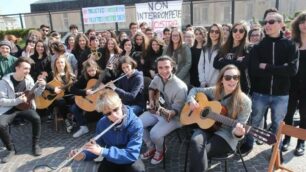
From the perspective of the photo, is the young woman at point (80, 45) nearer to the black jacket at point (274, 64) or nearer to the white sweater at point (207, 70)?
the white sweater at point (207, 70)

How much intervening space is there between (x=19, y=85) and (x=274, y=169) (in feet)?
13.8

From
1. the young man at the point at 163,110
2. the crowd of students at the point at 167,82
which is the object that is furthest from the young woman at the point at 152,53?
the young man at the point at 163,110

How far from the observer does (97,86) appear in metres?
5.73

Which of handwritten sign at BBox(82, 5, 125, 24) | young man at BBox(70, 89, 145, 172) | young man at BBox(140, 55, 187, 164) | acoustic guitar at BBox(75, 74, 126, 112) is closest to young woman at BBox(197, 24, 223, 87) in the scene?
young man at BBox(140, 55, 187, 164)

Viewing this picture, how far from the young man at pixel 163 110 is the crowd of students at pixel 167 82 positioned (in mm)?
14

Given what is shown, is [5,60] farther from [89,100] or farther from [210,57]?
[210,57]

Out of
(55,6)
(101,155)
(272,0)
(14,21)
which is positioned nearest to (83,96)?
(101,155)

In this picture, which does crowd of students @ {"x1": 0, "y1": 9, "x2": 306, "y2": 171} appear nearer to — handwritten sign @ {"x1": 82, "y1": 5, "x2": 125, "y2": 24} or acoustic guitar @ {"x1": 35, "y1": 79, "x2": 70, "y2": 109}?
acoustic guitar @ {"x1": 35, "y1": 79, "x2": 70, "y2": 109}

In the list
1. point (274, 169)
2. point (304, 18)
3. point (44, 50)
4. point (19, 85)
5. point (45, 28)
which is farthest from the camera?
point (45, 28)

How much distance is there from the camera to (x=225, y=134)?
3717 mm

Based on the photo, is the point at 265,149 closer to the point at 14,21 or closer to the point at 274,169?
the point at 274,169

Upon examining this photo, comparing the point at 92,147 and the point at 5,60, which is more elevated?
→ the point at 5,60

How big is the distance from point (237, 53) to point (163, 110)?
138 cm

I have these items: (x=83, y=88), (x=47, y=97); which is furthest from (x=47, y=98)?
(x=83, y=88)
